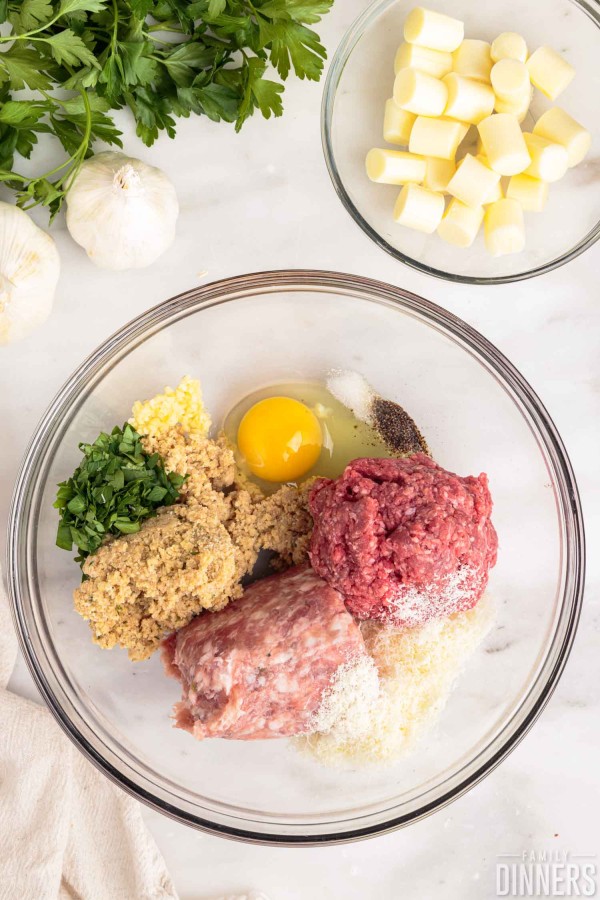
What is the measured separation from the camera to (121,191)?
185 cm

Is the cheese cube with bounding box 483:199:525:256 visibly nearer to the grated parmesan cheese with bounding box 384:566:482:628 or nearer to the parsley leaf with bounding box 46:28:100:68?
the grated parmesan cheese with bounding box 384:566:482:628

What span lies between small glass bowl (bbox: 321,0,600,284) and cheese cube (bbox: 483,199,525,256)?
0.08m

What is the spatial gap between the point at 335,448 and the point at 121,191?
882mm

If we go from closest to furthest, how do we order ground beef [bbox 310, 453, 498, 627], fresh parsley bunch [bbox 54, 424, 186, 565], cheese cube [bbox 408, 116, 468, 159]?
ground beef [bbox 310, 453, 498, 627], fresh parsley bunch [bbox 54, 424, 186, 565], cheese cube [bbox 408, 116, 468, 159]

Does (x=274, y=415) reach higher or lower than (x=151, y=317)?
lower

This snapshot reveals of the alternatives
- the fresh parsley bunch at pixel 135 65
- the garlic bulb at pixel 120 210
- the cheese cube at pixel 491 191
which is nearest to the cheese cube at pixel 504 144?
the cheese cube at pixel 491 191

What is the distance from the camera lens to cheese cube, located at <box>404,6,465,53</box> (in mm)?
1858

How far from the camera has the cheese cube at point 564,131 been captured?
1.92 m

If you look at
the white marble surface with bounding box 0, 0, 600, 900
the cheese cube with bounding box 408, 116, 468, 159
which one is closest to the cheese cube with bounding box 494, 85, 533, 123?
the cheese cube with bounding box 408, 116, 468, 159

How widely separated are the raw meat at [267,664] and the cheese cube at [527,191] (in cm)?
118

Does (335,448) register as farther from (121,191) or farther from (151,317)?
(121,191)

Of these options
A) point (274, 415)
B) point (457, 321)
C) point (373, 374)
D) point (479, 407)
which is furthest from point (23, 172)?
point (479, 407)

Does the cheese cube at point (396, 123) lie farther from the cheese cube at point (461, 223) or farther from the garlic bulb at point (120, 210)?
the garlic bulb at point (120, 210)

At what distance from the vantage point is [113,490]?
1805 millimetres
